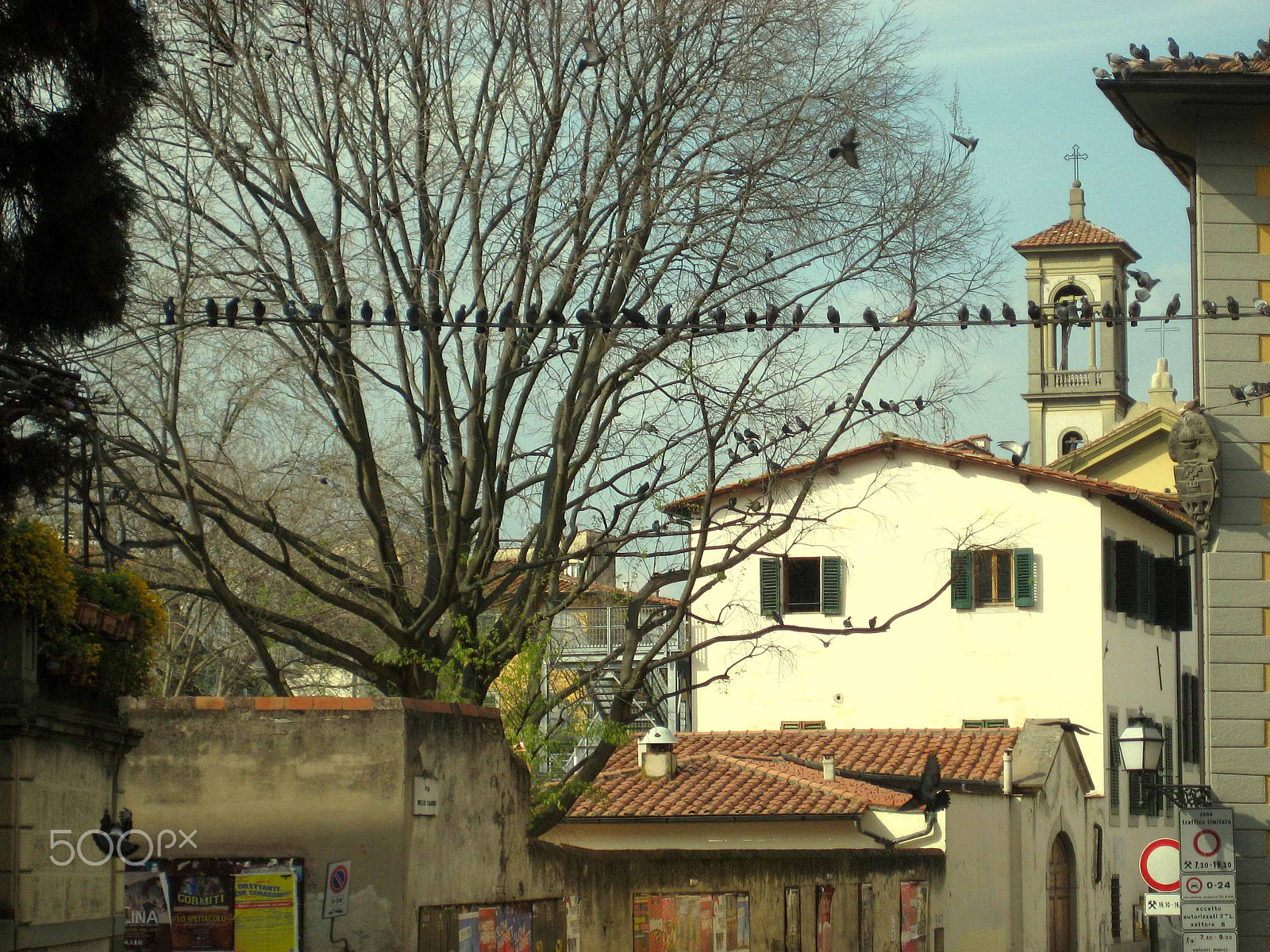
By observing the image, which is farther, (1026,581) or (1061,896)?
(1026,581)

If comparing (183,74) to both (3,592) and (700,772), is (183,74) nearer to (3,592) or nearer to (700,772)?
(3,592)

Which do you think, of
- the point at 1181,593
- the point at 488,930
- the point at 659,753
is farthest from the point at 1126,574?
the point at 488,930

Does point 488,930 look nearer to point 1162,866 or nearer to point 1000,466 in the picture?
point 1162,866

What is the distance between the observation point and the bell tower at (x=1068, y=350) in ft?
199

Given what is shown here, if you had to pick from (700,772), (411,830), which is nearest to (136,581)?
(411,830)

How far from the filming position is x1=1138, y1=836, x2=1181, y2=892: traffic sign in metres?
16.1

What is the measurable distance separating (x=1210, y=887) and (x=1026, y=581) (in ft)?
58.0

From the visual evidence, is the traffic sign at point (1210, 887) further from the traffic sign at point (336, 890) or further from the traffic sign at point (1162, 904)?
the traffic sign at point (336, 890)

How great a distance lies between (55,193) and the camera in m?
8.84

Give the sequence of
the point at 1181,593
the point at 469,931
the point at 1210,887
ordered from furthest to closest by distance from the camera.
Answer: the point at 1181,593, the point at 1210,887, the point at 469,931

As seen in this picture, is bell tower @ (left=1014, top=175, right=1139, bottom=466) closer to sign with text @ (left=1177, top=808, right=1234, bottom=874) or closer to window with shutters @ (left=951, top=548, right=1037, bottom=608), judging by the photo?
window with shutters @ (left=951, top=548, right=1037, bottom=608)

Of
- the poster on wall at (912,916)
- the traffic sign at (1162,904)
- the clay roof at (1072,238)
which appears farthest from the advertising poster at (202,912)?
the clay roof at (1072,238)

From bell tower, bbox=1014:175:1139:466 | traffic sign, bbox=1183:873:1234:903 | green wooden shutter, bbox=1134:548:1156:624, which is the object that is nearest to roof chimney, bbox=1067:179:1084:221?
bell tower, bbox=1014:175:1139:466

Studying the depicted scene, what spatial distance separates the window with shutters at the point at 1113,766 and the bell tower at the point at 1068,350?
31.1 metres
